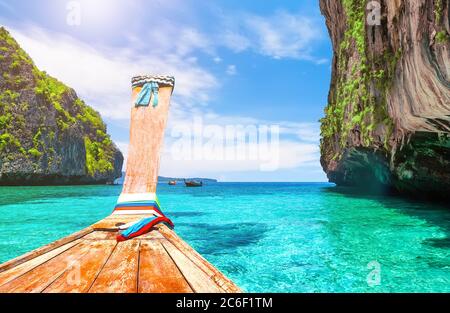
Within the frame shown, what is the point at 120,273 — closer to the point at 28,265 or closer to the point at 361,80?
the point at 28,265

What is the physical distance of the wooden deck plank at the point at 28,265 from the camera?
2.18 metres

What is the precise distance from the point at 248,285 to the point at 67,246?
333 cm

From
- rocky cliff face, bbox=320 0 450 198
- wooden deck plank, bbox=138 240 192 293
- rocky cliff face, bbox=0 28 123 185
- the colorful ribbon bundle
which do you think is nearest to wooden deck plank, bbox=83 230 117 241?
the colorful ribbon bundle

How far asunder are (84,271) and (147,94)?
3857 mm

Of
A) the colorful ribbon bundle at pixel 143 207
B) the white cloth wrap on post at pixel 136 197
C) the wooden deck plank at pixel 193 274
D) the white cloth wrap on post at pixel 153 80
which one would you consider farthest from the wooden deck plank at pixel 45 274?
the white cloth wrap on post at pixel 153 80

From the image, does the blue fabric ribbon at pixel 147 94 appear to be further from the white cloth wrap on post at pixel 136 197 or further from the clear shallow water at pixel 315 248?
the clear shallow water at pixel 315 248

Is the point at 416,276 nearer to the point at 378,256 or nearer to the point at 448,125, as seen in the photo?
the point at 378,256

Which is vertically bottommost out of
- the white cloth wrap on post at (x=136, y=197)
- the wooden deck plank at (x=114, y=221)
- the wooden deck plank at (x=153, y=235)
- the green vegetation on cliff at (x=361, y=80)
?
the wooden deck plank at (x=153, y=235)

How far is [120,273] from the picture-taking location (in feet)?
7.34

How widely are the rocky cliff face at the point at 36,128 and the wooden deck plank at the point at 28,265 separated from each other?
54501 mm

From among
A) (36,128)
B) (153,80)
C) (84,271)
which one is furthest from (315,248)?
(36,128)

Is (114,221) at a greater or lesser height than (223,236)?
greater
